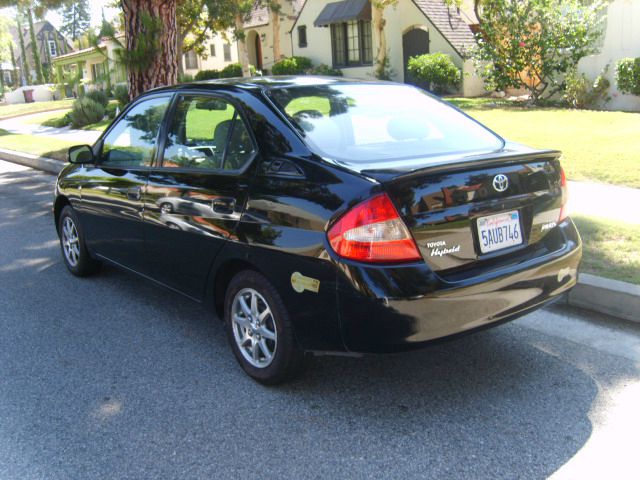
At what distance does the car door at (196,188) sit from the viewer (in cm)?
383

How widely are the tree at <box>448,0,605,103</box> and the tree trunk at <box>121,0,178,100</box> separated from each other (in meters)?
9.96

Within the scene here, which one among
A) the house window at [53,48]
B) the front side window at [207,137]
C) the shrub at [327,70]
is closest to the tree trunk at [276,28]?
the shrub at [327,70]

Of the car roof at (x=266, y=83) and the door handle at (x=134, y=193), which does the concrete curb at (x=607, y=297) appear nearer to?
the car roof at (x=266, y=83)

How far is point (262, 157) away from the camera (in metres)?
3.68

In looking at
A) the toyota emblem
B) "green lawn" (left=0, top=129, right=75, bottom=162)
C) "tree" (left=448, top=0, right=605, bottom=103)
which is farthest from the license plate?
"tree" (left=448, top=0, right=605, bottom=103)

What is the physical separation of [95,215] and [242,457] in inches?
117

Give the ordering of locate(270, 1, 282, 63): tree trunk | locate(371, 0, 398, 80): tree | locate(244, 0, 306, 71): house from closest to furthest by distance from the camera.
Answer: locate(371, 0, 398, 80): tree, locate(270, 1, 282, 63): tree trunk, locate(244, 0, 306, 71): house

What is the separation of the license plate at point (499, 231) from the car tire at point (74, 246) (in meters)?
3.76

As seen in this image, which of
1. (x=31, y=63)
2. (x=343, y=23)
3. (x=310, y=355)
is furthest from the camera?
(x=31, y=63)

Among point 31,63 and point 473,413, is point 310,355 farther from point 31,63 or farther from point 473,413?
point 31,63

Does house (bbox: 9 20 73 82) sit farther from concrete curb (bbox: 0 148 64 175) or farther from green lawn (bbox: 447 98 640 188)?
green lawn (bbox: 447 98 640 188)

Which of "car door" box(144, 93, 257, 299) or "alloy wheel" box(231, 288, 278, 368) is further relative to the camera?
"car door" box(144, 93, 257, 299)

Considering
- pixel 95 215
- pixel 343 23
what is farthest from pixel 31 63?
pixel 95 215

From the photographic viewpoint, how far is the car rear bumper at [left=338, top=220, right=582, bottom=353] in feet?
10.1
